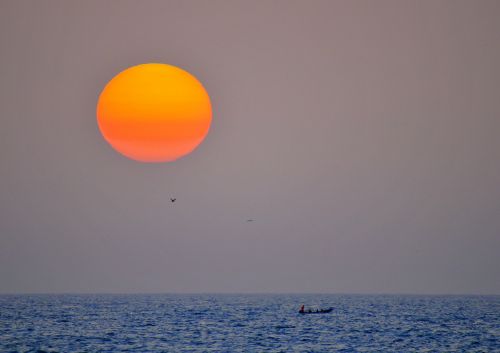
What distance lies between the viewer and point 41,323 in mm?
116000

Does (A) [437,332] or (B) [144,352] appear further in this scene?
(A) [437,332]

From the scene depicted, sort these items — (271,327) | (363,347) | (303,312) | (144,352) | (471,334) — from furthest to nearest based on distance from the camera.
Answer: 1. (303,312)
2. (271,327)
3. (471,334)
4. (363,347)
5. (144,352)

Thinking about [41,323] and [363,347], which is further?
[41,323]

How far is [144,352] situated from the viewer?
78.8m

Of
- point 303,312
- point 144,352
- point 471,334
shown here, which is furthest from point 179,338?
point 303,312

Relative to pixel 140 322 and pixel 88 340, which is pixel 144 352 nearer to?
pixel 88 340

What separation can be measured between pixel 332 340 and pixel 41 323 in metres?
46.0

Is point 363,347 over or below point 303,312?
below

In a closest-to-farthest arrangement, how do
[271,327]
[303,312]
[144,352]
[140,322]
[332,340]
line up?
[144,352] < [332,340] < [271,327] < [140,322] < [303,312]

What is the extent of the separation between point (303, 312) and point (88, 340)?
7036cm

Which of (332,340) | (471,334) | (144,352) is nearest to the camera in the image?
(144,352)

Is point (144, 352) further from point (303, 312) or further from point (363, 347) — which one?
point (303, 312)

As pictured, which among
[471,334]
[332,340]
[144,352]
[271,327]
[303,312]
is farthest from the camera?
[303,312]


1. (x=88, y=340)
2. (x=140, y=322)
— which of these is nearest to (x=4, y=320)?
(x=140, y=322)
